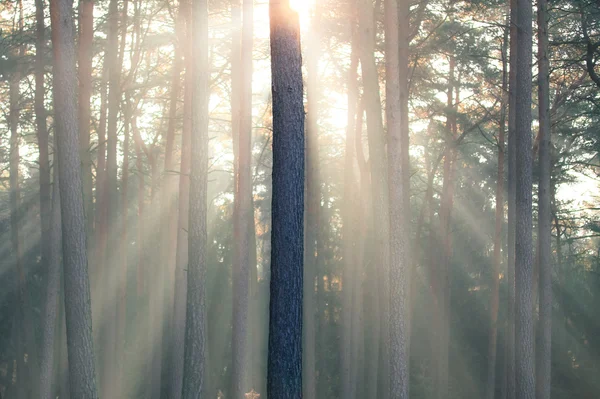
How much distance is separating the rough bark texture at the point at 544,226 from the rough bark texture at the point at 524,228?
1972 millimetres

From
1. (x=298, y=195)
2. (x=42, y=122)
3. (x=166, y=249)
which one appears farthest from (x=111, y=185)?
(x=298, y=195)

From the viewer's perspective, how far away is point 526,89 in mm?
12422

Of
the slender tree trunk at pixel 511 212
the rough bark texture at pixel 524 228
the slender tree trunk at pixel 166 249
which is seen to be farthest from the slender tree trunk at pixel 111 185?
the rough bark texture at pixel 524 228

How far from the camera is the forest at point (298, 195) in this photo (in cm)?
1062

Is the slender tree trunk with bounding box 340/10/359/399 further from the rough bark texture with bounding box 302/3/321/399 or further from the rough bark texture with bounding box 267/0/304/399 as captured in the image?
the rough bark texture with bounding box 267/0/304/399

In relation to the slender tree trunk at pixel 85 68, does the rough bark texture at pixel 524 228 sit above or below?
below

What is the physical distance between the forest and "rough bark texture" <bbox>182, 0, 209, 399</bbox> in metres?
0.04

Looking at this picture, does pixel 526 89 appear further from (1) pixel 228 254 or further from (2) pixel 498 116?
(1) pixel 228 254

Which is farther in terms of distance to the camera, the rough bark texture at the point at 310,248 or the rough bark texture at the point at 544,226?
the rough bark texture at the point at 310,248

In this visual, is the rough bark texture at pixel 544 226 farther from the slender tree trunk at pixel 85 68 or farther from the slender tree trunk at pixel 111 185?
the slender tree trunk at pixel 111 185

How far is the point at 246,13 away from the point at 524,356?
967 cm

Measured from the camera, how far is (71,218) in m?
10.2

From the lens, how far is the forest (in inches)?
418

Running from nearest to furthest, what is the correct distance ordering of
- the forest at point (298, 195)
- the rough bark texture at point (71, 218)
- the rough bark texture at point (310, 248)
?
the rough bark texture at point (71, 218) < the forest at point (298, 195) < the rough bark texture at point (310, 248)
